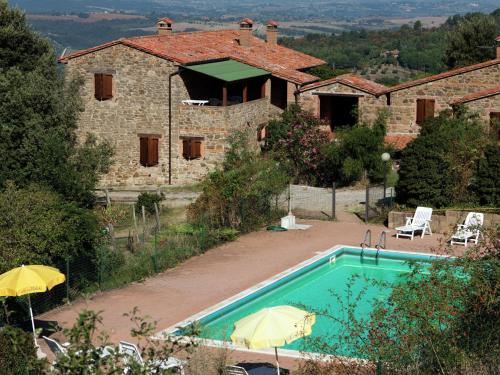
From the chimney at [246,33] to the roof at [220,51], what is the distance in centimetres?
22

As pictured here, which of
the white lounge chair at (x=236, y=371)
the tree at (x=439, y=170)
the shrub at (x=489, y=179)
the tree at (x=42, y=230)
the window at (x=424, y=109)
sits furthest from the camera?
the window at (x=424, y=109)

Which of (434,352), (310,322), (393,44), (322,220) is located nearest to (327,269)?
(322,220)

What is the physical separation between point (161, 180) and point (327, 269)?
40.9ft

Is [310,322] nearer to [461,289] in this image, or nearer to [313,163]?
[461,289]

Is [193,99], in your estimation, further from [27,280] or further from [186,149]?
[27,280]

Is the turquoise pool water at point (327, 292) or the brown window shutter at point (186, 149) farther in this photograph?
the brown window shutter at point (186, 149)

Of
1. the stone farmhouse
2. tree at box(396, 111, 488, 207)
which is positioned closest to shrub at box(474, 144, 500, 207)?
tree at box(396, 111, 488, 207)

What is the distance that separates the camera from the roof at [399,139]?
3372cm

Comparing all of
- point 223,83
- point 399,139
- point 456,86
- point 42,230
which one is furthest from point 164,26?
point 42,230

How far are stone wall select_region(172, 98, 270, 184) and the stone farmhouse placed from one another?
0.03 meters

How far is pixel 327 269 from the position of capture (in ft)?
73.7

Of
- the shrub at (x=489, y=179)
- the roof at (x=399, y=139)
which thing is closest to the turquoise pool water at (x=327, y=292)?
the shrub at (x=489, y=179)

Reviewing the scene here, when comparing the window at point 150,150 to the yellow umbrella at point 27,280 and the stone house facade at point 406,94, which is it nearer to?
the stone house facade at point 406,94

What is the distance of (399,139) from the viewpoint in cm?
3450
